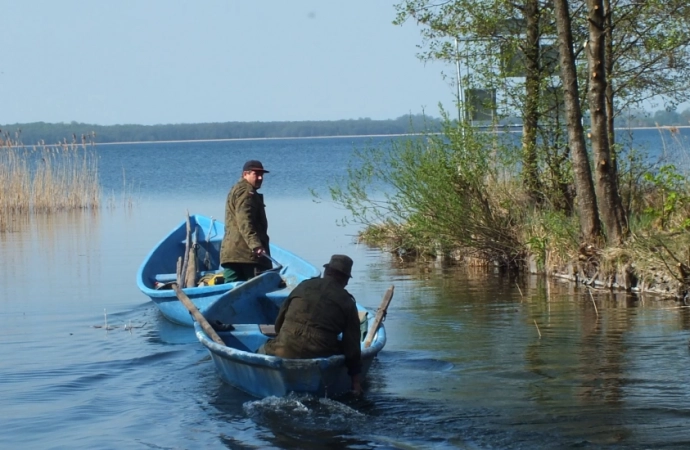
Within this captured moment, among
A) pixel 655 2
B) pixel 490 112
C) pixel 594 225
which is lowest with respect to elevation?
pixel 594 225

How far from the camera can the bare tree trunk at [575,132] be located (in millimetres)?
14906

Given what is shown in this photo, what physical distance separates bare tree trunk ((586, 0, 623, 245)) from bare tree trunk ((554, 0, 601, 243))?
15.7 inches

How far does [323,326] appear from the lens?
29.1 ft

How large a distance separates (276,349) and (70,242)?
1550 centimetres

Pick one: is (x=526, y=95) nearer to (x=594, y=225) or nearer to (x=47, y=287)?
(x=594, y=225)

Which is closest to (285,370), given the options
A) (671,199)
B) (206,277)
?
(206,277)

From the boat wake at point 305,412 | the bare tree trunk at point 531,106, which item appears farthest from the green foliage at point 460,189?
the boat wake at point 305,412

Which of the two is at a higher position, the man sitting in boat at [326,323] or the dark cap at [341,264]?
the dark cap at [341,264]

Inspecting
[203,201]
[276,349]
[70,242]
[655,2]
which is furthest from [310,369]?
[203,201]

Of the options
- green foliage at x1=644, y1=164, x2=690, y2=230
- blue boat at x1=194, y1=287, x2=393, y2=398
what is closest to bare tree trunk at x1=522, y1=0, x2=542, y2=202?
green foliage at x1=644, y1=164, x2=690, y2=230

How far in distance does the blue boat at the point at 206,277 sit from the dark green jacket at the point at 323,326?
7.21 feet

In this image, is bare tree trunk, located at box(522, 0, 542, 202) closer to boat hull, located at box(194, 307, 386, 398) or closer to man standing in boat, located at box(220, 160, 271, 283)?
man standing in boat, located at box(220, 160, 271, 283)

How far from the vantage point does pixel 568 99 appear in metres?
15.1

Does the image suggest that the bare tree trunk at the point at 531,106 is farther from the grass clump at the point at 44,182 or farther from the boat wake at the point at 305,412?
the grass clump at the point at 44,182
